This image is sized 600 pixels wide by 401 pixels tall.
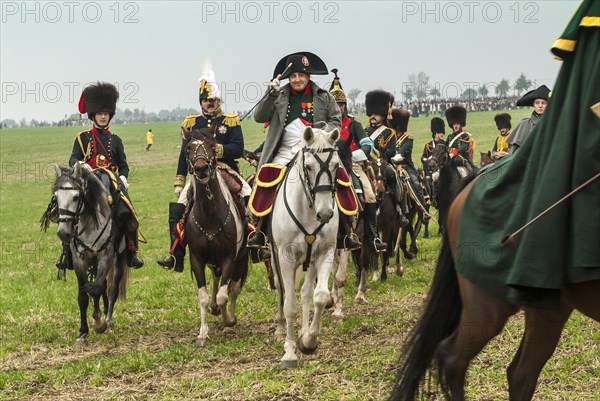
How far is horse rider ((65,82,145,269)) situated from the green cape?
278 inches

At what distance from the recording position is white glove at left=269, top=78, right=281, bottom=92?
9.91 meters

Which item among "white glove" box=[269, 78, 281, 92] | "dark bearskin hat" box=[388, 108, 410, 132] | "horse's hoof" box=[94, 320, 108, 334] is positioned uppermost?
"white glove" box=[269, 78, 281, 92]

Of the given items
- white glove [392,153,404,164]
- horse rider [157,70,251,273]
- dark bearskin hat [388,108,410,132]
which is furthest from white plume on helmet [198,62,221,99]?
dark bearskin hat [388,108,410,132]

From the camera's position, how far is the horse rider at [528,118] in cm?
970

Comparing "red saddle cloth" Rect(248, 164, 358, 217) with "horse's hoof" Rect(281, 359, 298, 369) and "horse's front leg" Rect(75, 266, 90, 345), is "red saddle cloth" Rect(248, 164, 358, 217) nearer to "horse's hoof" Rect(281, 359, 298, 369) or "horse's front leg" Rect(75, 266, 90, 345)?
"horse's hoof" Rect(281, 359, 298, 369)

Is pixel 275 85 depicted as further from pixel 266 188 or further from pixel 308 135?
pixel 308 135

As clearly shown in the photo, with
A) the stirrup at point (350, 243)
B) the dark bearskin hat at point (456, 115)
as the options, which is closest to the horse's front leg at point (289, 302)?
the stirrup at point (350, 243)

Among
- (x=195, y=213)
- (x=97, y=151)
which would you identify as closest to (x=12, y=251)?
(x=97, y=151)

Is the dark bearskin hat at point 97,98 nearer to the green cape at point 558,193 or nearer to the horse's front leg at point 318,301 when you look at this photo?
the horse's front leg at point 318,301

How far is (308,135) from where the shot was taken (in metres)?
8.48

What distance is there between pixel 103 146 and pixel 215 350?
136 inches

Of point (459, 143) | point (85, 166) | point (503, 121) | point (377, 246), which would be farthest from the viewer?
point (503, 121)

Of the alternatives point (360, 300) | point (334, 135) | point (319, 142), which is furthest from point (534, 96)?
point (360, 300)

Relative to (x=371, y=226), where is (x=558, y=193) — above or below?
above
